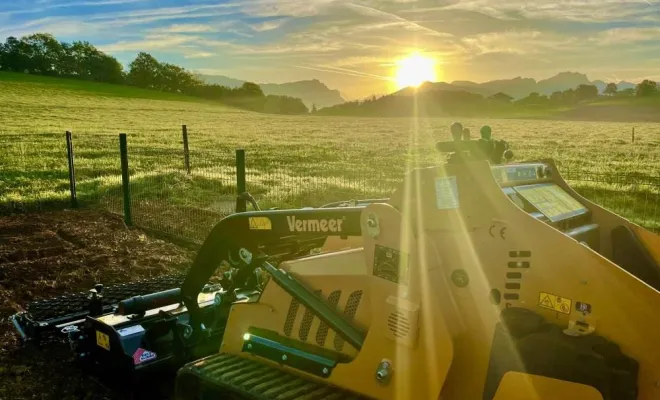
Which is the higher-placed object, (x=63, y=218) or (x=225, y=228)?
(x=225, y=228)

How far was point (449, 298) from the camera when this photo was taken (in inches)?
137

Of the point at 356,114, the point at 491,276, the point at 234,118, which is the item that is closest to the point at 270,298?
the point at 491,276

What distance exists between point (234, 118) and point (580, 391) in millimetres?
59877

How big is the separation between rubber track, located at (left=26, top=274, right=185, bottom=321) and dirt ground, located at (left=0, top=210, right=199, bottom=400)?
1.28ft

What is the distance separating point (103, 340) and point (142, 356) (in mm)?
457

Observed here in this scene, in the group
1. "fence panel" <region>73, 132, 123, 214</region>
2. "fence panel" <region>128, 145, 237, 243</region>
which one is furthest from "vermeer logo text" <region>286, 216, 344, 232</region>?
"fence panel" <region>73, 132, 123, 214</region>

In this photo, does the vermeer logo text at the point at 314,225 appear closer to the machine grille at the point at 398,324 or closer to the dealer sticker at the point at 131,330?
the machine grille at the point at 398,324

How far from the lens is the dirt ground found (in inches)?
234

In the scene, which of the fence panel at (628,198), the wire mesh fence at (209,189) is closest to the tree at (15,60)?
the wire mesh fence at (209,189)

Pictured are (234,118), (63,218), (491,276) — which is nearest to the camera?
(491,276)

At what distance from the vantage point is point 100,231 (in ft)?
40.1

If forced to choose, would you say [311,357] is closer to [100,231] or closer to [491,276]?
[491,276]

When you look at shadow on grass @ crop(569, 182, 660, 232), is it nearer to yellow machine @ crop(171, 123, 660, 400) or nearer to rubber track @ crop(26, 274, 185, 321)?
yellow machine @ crop(171, 123, 660, 400)

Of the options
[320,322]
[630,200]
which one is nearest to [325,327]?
[320,322]
